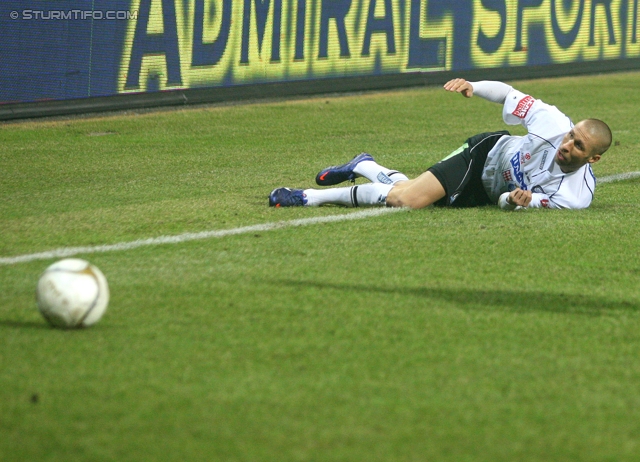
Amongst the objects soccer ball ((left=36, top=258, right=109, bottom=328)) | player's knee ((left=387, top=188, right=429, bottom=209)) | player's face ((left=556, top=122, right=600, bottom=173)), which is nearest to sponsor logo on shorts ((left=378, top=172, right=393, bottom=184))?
player's knee ((left=387, top=188, right=429, bottom=209))

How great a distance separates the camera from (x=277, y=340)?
14.0 feet

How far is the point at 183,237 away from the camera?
6.27 m

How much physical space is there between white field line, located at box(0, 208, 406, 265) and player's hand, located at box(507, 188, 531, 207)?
799 mm

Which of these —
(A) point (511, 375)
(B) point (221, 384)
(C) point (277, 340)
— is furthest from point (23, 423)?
(A) point (511, 375)

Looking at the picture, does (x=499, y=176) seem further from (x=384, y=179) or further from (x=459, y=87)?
(x=384, y=179)

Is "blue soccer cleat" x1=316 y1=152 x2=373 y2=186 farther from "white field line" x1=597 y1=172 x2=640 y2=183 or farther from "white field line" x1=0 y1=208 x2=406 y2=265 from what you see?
"white field line" x1=597 y1=172 x2=640 y2=183

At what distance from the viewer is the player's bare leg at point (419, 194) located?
7.16 metres

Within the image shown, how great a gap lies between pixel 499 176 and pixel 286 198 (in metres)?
1.51

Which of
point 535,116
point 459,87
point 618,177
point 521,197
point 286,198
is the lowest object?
point 618,177

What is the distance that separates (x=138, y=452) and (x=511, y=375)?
148 centimetres

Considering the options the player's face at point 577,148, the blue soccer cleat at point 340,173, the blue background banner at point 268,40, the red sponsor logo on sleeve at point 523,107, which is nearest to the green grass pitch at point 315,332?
the player's face at point 577,148

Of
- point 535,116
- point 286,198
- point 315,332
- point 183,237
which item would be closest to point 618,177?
point 535,116

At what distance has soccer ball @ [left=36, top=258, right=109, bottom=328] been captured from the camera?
427 centimetres

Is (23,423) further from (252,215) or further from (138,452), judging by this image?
(252,215)
